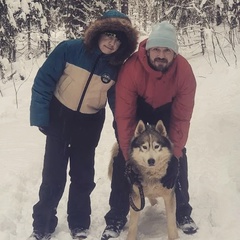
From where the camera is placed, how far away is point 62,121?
3334 millimetres

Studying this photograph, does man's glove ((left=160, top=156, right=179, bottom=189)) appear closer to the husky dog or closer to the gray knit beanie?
the husky dog

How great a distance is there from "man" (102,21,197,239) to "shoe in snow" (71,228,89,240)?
19 centimetres

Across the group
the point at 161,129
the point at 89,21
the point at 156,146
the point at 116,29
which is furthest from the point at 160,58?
the point at 89,21

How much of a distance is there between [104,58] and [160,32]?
51 centimetres

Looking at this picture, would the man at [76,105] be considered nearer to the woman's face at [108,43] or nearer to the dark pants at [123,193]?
the woman's face at [108,43]

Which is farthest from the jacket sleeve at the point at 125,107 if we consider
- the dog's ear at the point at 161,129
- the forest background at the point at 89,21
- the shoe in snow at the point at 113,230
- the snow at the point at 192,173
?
the forest background at the point at 89,21

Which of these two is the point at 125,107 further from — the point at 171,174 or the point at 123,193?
the point at 123,193

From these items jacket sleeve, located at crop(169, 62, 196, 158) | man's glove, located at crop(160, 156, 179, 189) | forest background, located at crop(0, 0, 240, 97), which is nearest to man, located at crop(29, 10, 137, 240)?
jacket sleeve, located at crop(169, 62, 196, 158)

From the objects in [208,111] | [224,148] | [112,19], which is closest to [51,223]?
[112,19]

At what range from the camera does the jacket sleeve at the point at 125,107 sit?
3162 millimetres

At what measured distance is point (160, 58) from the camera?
3094 millimetres

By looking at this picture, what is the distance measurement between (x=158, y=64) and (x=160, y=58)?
0.05 metres

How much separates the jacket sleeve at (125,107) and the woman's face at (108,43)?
0.60 ft

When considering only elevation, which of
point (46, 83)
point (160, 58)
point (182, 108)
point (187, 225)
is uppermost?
point (160, 58)
